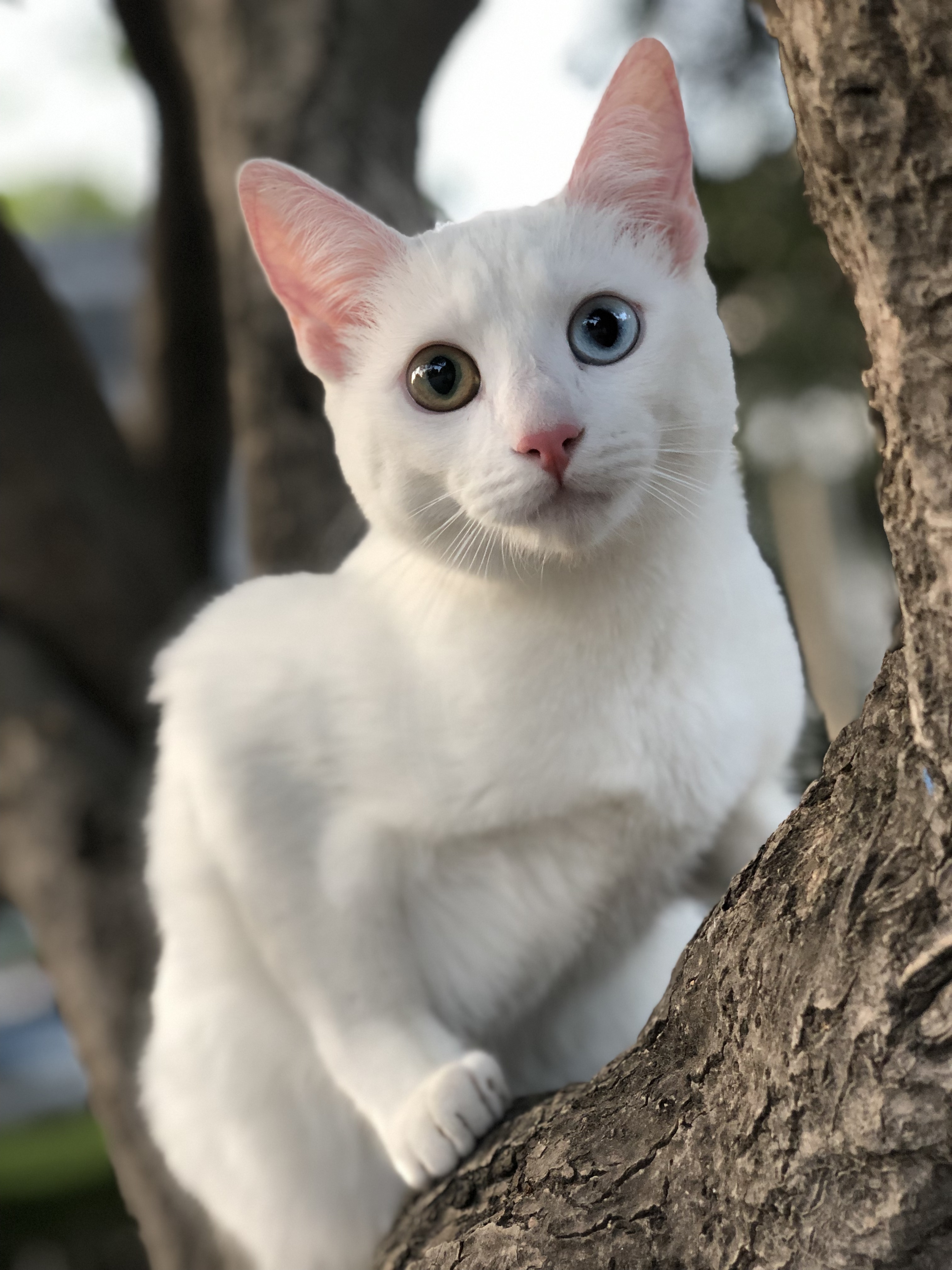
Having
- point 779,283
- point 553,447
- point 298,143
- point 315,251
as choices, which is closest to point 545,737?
point 553,447

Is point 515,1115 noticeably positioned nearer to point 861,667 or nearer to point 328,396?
point 861,667

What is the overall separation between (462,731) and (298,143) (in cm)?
82

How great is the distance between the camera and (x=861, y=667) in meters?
0.75

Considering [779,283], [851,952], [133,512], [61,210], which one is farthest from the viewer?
[61,210]

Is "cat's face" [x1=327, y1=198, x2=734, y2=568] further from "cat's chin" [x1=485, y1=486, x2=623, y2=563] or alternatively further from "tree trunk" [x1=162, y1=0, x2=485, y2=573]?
"tree trunk" [x1=162, y1=0, x2=485, y2=573]

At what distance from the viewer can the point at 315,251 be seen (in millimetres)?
751

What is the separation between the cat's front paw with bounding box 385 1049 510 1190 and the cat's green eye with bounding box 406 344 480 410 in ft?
1.46

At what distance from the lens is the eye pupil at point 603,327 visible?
2.24ft

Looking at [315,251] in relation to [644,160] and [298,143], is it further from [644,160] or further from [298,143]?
A: [298,143]

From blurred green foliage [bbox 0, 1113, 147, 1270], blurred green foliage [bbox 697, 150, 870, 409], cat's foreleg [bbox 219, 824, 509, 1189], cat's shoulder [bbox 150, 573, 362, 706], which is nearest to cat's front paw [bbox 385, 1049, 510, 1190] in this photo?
cat's foreleg [bbox 219, 824, 509, 1189]

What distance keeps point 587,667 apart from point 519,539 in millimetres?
111

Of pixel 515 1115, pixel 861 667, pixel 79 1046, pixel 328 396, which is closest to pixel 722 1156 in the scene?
pixel 515 1115

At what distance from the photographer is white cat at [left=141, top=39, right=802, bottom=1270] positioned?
0.68m

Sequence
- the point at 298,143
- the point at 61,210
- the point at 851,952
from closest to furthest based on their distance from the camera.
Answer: the point at 851,952 < the point at 298,143 < the point at 61,210
